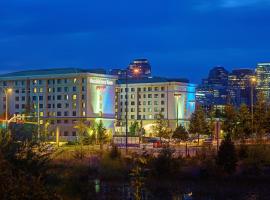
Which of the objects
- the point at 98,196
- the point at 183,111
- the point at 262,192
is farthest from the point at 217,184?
the point at 183,111

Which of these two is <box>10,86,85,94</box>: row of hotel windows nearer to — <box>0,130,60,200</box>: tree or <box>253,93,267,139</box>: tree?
<box>253,93,267,139</box>: tree

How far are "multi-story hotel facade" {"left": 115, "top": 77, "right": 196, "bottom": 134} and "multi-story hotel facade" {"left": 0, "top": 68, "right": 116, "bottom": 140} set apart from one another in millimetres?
23342

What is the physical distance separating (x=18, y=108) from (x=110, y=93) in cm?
2711

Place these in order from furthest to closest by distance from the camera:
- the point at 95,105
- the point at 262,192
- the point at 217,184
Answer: the point at 95,105 < the point at 217,184 < the point at 262,192

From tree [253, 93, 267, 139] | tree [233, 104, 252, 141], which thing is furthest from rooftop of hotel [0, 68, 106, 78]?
tree [253, 93, 267, 139]

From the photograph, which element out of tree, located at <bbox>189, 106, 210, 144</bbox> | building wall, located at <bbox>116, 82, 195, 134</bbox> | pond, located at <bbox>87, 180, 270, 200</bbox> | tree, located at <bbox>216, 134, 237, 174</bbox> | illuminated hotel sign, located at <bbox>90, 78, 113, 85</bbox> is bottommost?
pond, located at <bbox>87, 180, 270, 200</bbox>

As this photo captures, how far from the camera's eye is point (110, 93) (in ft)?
550

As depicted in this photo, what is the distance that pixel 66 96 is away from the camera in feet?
536

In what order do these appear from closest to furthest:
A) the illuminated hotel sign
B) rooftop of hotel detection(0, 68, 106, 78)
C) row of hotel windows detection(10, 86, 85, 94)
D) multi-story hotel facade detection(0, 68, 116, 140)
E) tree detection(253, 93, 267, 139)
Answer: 1. tree detection(253, 93, 267, 139)
2. multi-story hotel facade detection(0, 68, 116, 140)
3. row of hotel windows detection(10, 86, 85, 94)
4. the illuminated hotel sign
5. rooftop of hotel detection(0, 68, 106, 78)

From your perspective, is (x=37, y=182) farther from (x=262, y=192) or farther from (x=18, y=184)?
(x=262, y=192)

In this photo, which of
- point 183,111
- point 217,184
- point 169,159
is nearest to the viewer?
point 217,184

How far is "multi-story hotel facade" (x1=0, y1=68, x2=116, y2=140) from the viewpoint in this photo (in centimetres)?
16012

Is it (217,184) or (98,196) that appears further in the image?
(217,184)

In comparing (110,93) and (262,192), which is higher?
(110,93)
